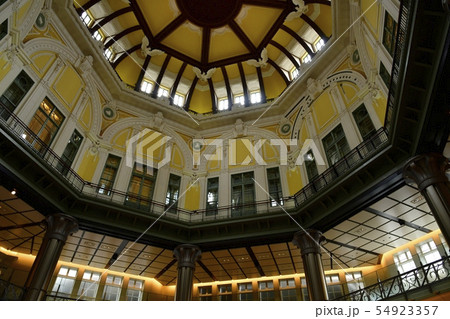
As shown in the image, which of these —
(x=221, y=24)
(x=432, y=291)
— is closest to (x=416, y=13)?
(x=432, y=291)

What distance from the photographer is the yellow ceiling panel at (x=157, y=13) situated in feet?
65.5

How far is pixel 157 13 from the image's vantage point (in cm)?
2050

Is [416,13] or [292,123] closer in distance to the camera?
[416,13]

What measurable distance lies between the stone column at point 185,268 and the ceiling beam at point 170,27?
1450cm

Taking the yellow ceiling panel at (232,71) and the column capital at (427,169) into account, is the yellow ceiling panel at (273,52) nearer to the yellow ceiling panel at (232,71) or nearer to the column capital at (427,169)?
the yellow ceiling panel at (232,71)

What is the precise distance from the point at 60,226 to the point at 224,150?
10.4 metres

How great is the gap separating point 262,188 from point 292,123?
4.61 meters

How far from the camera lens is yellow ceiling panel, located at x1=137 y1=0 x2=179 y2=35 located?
19953mm

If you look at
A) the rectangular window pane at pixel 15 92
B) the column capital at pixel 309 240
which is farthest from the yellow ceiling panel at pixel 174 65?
the column capital at pixel 309 240

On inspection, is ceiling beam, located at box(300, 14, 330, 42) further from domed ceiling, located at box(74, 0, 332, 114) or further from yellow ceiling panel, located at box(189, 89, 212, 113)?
yellow ceiling panel, located at box(189, 89, 212, 113)

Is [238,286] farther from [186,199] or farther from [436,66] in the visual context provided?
[436,66]

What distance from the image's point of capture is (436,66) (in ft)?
25.7
